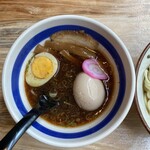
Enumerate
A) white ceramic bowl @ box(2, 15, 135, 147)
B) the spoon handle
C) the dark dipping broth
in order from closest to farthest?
the spoon handle
white ceramic bowl @ box(2, 15, 135, 147)
the dark dipping broth

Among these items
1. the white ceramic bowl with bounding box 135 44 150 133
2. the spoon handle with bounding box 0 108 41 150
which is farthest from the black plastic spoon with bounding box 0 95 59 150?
the white ceramic bowl with bounding box 135 44 150 133

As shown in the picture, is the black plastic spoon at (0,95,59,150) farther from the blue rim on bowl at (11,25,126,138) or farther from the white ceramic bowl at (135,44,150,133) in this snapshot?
the white ceramic bowl at (135,44,150,133)

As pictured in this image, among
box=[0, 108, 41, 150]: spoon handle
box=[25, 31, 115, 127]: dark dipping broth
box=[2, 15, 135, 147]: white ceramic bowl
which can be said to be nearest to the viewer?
box=[0, 108, 41, 150]: spoon handle

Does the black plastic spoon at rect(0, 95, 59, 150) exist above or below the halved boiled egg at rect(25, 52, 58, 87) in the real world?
below

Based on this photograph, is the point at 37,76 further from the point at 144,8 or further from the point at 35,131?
the point at 144,8

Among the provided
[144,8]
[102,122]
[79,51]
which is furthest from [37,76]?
[144,8]

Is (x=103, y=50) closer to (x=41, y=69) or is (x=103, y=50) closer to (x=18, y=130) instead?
(x=41, y=69)

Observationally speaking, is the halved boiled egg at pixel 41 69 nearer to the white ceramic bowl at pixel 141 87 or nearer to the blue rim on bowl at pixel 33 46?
the blue rim on bowl at pixel 33 46

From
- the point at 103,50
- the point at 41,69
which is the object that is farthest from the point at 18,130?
the point at 103,50
